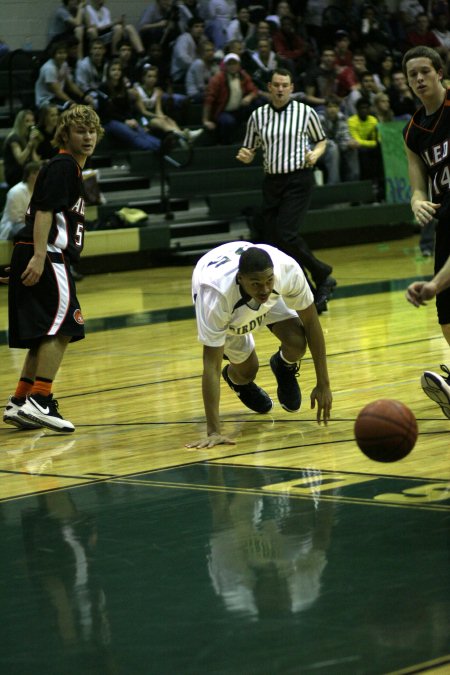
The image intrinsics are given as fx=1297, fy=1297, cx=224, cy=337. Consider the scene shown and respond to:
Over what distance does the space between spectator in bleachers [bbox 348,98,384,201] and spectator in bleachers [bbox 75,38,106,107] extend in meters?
3.64

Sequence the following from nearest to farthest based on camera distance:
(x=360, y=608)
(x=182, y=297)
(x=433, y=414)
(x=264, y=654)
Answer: (x=264, y=654)
(x=360, y=608)
(x=433, y=414)
(x=182, y=297)

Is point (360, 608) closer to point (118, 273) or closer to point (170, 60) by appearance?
point (118, 273)

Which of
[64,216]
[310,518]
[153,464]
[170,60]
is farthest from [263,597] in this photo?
[170,60]

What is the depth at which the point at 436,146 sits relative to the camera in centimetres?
609

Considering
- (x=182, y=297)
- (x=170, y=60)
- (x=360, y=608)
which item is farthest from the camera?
(x=170, y=60)

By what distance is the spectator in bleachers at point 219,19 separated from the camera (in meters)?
18.9

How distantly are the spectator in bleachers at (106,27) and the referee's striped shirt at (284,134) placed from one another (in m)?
7.43

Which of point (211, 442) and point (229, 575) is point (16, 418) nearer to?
point (211, 442)

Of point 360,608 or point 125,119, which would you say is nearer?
point 360,608

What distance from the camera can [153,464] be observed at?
220 inches

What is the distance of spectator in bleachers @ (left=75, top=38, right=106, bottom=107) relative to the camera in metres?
16.7

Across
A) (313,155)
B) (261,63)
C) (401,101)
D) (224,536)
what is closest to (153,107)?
(261,63)

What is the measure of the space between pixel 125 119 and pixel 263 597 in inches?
539

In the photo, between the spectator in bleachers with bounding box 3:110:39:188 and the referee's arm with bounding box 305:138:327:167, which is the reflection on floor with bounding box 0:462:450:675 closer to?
the referee's arm with bounding box 305:138:327:167
